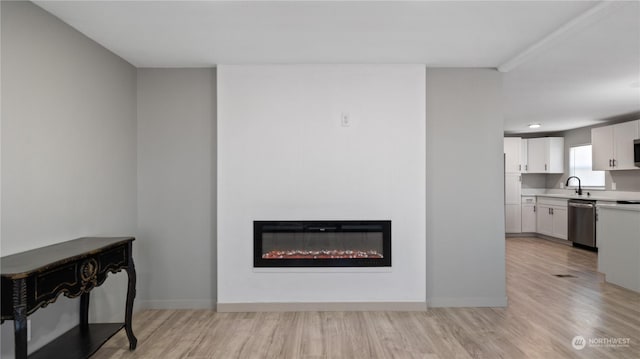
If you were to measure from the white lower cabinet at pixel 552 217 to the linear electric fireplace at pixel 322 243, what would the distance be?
5295 millimetres

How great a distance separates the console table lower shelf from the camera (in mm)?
2193

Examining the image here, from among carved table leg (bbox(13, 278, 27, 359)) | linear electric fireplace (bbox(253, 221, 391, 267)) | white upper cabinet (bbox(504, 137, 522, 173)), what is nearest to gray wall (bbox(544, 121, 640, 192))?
white upper cabinet (bbox(504, 137, 522, 173))

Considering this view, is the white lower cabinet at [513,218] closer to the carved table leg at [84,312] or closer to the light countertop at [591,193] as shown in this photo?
the light countertop at [591,193]

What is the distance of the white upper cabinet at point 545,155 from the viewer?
7617 mm

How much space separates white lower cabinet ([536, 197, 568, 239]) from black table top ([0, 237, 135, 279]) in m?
7.46

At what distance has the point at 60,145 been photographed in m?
2.49

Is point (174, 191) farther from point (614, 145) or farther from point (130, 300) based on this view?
point (614, 145)

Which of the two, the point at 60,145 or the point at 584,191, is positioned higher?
the point at 60,145

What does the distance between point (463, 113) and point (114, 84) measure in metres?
3.29

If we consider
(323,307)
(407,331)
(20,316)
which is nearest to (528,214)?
(407,331)

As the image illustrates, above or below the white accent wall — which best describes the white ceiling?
above

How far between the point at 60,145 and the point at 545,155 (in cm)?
848

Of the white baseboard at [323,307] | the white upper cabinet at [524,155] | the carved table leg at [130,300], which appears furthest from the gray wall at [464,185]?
the white upper cabinet at [524,155]

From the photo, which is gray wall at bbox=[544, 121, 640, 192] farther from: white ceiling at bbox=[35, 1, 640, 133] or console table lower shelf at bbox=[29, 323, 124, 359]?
console table lower shelf at bbox=[29, 323, 124, 359]
